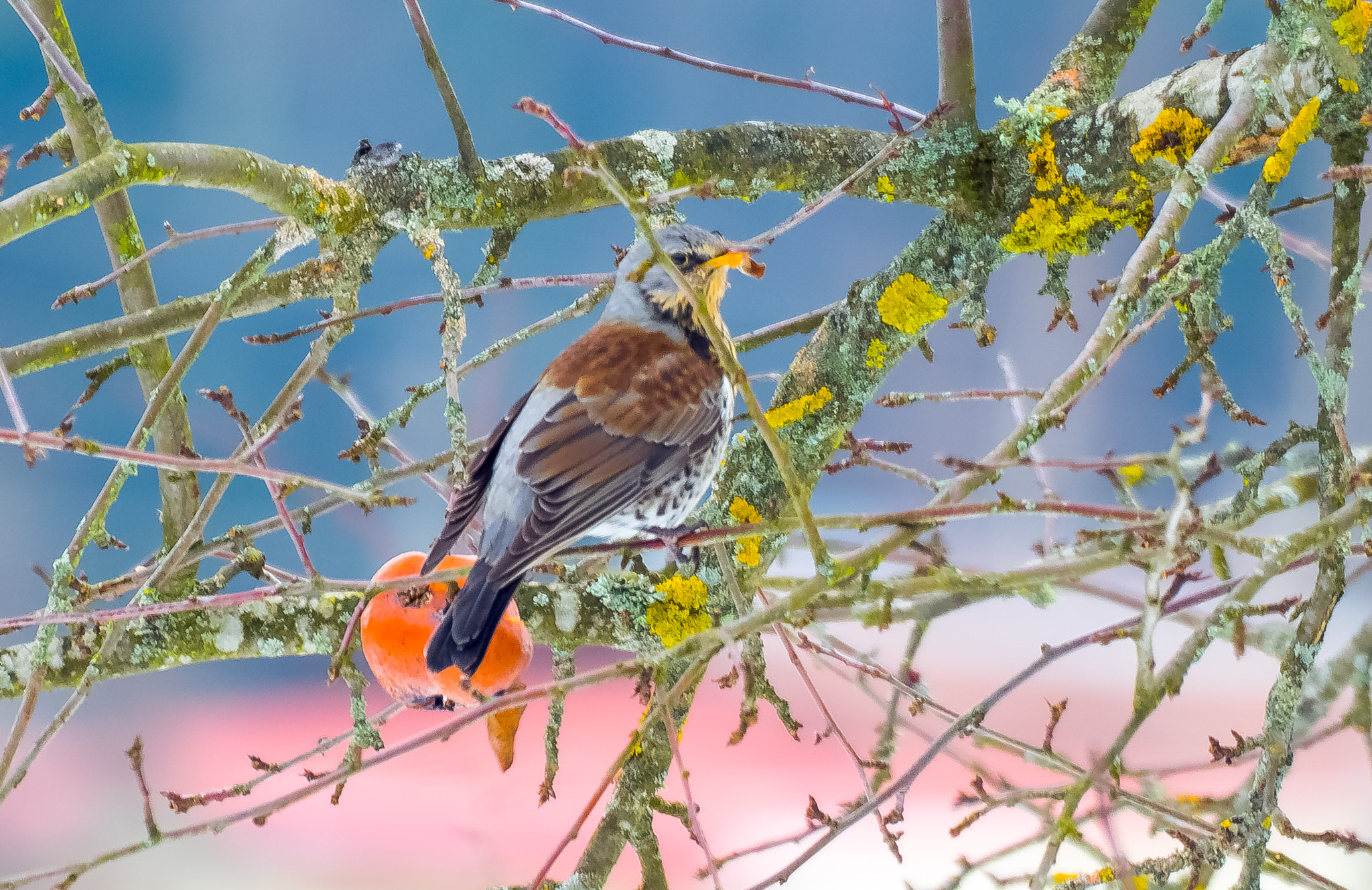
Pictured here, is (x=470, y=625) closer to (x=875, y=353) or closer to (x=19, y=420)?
(x=19, y=420)

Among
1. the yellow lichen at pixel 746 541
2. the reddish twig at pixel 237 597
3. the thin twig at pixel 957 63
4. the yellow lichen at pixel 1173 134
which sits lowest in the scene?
the reddish twig at pixel 237 597

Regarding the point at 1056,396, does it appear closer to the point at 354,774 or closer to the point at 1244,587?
the point at 1244,587

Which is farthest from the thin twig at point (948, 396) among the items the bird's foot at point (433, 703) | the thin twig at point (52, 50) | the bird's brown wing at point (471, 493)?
the thin twig at point (52, 50)

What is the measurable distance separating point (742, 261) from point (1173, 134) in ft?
1.68

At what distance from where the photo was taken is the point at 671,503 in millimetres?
946

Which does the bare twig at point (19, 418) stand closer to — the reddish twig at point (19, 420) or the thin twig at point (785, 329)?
the reddish twig at point (19, 420)

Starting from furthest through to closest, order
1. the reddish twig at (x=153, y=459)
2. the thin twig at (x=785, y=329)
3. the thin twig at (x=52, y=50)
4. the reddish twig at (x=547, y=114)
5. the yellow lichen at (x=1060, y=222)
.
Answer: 1. the thin twig at (x=785, y=329)
2. the yellow lichen at (x=1060, y=222)
3. the thin twig at (x=52, y=50)
4. the reddish twig at (x=153, y=459)
5. the reddish twig at (x=547, y=114)

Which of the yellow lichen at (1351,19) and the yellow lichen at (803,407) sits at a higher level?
the yellow lichen at (1351,19)

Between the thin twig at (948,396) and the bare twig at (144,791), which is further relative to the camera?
the thin twig at (948,396)

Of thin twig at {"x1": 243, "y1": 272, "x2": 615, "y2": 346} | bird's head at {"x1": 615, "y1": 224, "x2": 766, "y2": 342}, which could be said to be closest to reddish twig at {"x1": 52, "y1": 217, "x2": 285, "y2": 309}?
thin twig at {"x1": 243, "y1": 272, "x2": 615, "y2": 346}

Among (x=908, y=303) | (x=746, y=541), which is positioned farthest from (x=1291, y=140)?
(x=746, y=541)

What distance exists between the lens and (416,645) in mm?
858

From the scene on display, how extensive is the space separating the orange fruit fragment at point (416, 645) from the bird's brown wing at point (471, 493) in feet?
0.14

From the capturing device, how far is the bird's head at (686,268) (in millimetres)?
854
